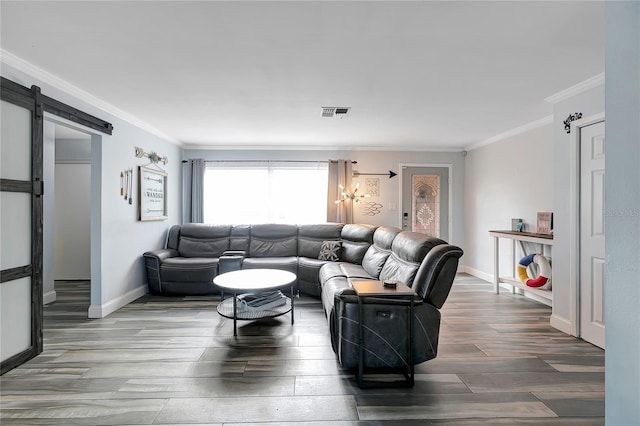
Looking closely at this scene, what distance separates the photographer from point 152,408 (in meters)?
1.99

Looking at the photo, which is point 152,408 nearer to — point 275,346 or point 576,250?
point 275,346

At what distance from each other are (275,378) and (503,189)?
175 inches

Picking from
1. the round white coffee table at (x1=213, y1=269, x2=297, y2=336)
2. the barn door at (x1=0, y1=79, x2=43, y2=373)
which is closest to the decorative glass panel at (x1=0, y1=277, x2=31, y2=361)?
the barn door at (x1=0, y1=79, x2=43, y2=373)

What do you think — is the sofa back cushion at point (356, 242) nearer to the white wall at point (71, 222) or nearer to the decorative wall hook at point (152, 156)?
the decorative wall hook at point (152, 156)

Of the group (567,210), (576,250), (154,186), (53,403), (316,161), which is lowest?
(53,403)

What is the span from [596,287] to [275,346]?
2961 millimetres

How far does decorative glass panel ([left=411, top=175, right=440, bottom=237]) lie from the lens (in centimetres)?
616

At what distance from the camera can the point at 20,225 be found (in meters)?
2.54

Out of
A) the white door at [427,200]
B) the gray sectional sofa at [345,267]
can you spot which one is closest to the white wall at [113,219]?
the gray sectional sofa at [345,267]

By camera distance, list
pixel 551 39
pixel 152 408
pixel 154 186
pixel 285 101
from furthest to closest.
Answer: pixel 154 186
pixel 285 101
pixel 551 39
pixel 152 408

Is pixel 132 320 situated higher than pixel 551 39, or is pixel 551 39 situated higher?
pixel 551 39

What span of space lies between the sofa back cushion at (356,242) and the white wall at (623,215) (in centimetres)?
368

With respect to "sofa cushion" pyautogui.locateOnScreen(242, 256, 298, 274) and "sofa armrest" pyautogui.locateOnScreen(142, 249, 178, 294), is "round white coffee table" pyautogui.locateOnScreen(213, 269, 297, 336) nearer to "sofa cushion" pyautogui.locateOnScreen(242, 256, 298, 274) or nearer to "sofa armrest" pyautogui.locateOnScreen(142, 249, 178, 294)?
"sofa cushion" pyautogui.locateOnScreen(242, 256, 298, 274)

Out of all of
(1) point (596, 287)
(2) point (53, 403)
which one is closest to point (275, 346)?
(2) point (53, 403)
